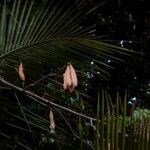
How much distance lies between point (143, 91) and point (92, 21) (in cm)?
136

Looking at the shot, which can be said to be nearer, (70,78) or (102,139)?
(102,139)

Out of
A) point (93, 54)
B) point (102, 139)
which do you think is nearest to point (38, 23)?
point (93, 54)

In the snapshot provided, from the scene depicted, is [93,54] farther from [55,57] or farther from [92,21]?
[92,21]

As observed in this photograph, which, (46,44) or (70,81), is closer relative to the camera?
(70,81)

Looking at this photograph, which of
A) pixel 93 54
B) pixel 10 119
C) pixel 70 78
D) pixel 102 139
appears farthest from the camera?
pixel 10 119

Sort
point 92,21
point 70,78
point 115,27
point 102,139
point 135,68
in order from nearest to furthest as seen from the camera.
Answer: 1. point 102,139
2. point 70,78
3. point 92,21
4. point 115,27
5. point 135,68

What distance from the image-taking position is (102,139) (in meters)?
0.74

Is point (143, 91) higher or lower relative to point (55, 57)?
lower

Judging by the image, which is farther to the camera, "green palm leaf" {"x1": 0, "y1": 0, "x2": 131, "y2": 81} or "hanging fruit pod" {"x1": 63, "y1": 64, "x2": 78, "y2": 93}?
"green palm leaf" {"x1": 0, "y1": 0, "x2": 131, "y2": 81}

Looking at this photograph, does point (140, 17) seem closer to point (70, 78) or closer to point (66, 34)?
point (66, 34)

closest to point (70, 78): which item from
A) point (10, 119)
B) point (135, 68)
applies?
point (10, 119)

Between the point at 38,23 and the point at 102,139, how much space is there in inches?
42.4

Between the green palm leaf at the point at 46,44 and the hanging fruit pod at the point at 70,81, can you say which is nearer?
the hanging fruit pod at the point at 70,81

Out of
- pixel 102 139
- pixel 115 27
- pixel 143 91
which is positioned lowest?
pixel 143 91
